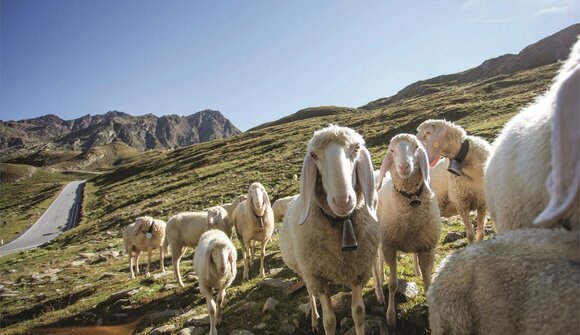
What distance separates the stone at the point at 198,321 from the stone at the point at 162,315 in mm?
957

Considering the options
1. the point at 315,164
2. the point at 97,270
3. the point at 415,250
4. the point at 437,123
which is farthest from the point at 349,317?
the point at 97,270

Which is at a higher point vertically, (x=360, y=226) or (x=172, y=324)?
(x=360, y=226)

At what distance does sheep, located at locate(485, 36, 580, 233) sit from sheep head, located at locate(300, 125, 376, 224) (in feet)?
4.70

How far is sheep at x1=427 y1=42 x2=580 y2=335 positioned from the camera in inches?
61.9

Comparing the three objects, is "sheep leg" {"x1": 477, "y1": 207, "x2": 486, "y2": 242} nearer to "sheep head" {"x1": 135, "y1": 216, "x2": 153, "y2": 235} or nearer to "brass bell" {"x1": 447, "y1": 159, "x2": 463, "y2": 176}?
"brass bell" {"x1": 447, "y1": 159, "x2": 463, "y2": 176}

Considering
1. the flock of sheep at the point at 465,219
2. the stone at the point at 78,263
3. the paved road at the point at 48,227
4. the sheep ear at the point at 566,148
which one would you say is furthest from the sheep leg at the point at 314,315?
the paved road at the point at 48,227

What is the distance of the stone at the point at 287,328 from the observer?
5836mm

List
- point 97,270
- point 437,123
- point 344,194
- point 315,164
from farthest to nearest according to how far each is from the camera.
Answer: point 97,270 < point 437,123 < point 315,164 < point 344,194

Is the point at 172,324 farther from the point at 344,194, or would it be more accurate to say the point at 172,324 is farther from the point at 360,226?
the point at 344,194

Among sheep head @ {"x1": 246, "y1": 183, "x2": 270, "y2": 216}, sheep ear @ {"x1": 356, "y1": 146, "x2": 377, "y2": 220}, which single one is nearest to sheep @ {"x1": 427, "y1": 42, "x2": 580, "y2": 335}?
sheep ear @ {"x1": 356, "y1": 146, "x2": 377, "y2": 220}

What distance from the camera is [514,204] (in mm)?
2854

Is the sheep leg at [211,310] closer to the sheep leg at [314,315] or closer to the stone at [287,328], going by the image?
the stone at [287,328]

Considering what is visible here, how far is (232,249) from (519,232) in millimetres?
6873

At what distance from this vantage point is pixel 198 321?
24.2 ft
